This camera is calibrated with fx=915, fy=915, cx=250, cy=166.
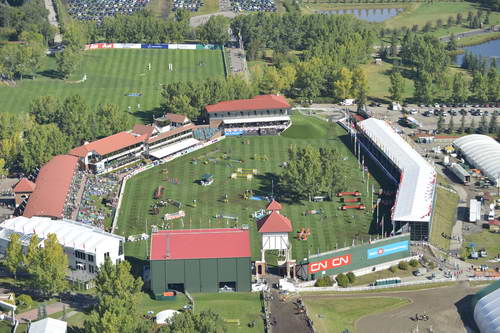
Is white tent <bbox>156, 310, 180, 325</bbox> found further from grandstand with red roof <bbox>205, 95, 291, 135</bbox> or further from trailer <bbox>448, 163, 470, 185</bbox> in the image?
grandstand with red roof <bbox>205, 95, 291, 135</bbox>

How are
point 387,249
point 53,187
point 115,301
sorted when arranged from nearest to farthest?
point 115,301 < point 387,249 < point 53,187

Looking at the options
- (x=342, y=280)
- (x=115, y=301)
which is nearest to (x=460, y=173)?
(x=342, y=280)

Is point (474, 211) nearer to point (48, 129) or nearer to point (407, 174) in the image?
point (407, 174)

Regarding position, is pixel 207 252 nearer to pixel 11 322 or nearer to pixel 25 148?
pixel 11 322

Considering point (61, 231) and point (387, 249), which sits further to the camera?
point (61, 231)

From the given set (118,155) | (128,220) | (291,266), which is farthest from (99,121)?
(291,266)

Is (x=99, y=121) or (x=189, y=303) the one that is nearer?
(x=189, y=303)
